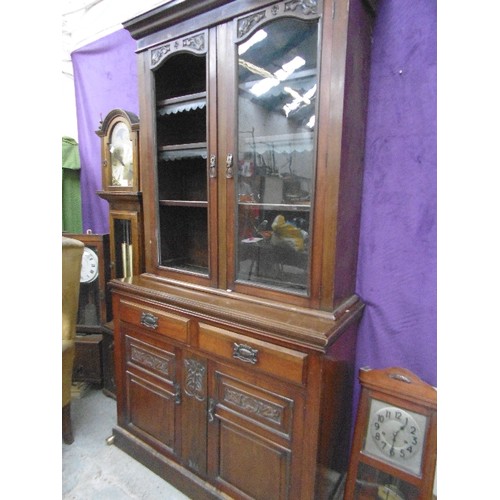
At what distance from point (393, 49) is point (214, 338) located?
120cm

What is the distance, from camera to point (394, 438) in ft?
3.59

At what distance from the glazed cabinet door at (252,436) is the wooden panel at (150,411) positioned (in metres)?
0.23

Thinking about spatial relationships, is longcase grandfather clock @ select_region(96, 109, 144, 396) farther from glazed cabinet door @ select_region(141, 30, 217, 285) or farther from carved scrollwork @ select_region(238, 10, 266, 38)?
carved scrollwork @ select_region(238, 10, 266, 38)

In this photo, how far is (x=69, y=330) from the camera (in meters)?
1.58

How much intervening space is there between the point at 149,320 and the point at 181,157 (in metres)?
0.71

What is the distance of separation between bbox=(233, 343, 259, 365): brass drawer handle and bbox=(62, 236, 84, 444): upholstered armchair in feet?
2.97

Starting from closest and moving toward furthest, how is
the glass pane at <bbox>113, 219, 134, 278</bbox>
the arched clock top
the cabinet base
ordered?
the cabinet base < the arched clock top < the glass pane at <bbox>113, 219, 134, 278</bbox>

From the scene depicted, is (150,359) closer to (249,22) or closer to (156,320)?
(156,320)

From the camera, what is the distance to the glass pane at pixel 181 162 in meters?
1.40

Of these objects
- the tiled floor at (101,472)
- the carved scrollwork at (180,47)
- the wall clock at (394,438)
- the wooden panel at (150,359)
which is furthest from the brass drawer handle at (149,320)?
→ the carved scrollwork at (180,47)

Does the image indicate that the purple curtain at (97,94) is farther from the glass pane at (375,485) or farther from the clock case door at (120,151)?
the glass pane at (375,485)

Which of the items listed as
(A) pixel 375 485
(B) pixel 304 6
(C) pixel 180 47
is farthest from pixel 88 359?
(B) pixel 304 6

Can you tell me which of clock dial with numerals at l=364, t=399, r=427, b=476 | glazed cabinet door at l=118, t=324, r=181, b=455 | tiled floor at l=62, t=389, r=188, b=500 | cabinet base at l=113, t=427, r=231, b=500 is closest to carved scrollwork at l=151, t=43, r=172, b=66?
glazed cabinet door at l=118, t=324, r=181, b=455

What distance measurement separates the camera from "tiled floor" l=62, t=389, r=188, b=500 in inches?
54.2
